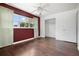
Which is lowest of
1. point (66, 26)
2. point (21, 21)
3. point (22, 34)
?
point (22, 34)

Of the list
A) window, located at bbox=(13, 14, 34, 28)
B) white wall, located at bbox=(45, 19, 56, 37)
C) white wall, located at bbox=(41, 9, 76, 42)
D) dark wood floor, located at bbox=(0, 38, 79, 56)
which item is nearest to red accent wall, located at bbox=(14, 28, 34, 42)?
window, located at bbox=(13, 14, 34, 28)

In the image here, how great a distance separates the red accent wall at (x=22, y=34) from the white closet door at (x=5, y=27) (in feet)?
2.33

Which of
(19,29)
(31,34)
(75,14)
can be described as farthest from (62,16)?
(19,29)

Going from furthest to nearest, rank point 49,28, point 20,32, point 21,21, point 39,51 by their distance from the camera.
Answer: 1. point 49,28
2. point 21,21
3. point 20,32
4. point 39,51

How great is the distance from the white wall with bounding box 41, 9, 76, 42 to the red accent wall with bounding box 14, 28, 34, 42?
2.49 m

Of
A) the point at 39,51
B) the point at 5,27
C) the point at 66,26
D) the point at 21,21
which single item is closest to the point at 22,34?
the point at 21,21

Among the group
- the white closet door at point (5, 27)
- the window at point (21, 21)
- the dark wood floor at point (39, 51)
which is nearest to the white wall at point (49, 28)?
the window at point (21, 21)

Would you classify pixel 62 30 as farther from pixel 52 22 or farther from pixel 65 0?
pixel 65 0

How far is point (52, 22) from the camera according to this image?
25.4 feet

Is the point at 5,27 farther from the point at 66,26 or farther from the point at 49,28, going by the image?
the point at 49,28

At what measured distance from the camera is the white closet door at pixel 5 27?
3.64 m

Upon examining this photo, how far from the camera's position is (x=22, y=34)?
5430 mm

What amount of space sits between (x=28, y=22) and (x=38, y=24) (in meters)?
1.51

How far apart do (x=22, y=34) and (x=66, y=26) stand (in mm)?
3469
